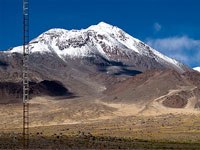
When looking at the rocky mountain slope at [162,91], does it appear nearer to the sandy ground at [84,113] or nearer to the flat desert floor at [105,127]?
the sandy ground at [84,113]

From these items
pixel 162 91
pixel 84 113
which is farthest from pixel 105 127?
pixel 162 91

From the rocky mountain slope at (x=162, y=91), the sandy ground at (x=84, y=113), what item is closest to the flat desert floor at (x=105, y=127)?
the sandy ground at (x=84, y=113)

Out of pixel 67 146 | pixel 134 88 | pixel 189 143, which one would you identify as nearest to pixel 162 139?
pixel 189 143

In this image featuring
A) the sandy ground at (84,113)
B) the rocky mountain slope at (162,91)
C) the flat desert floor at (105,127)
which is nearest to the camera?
the flat desert floor at (105,127)

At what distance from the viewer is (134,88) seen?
178750 millimetres

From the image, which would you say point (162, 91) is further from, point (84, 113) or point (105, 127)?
point (105, 127)

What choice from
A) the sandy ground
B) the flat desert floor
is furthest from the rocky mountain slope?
the flat desert floor

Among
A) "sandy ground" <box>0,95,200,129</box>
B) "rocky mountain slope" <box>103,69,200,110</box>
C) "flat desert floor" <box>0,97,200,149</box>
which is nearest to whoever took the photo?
"flat desert floor" <box>0,97,200,149</box>

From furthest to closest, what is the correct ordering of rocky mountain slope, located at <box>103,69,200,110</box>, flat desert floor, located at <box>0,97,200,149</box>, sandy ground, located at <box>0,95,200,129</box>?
rocky mountain slope, located at <box>103,69,200,110</box>, sandy ground, located at <box>0,95,200,129</box>, flat desert floor, located at <box>0,97,200,149</box>

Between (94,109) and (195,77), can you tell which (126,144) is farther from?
(195,77)

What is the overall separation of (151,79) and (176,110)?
148 feet

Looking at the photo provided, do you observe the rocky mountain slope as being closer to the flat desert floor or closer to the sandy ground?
the sandy ground

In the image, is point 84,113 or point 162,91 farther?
point 162,91

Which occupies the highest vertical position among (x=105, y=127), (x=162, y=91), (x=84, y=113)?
(x=162, y=91)
